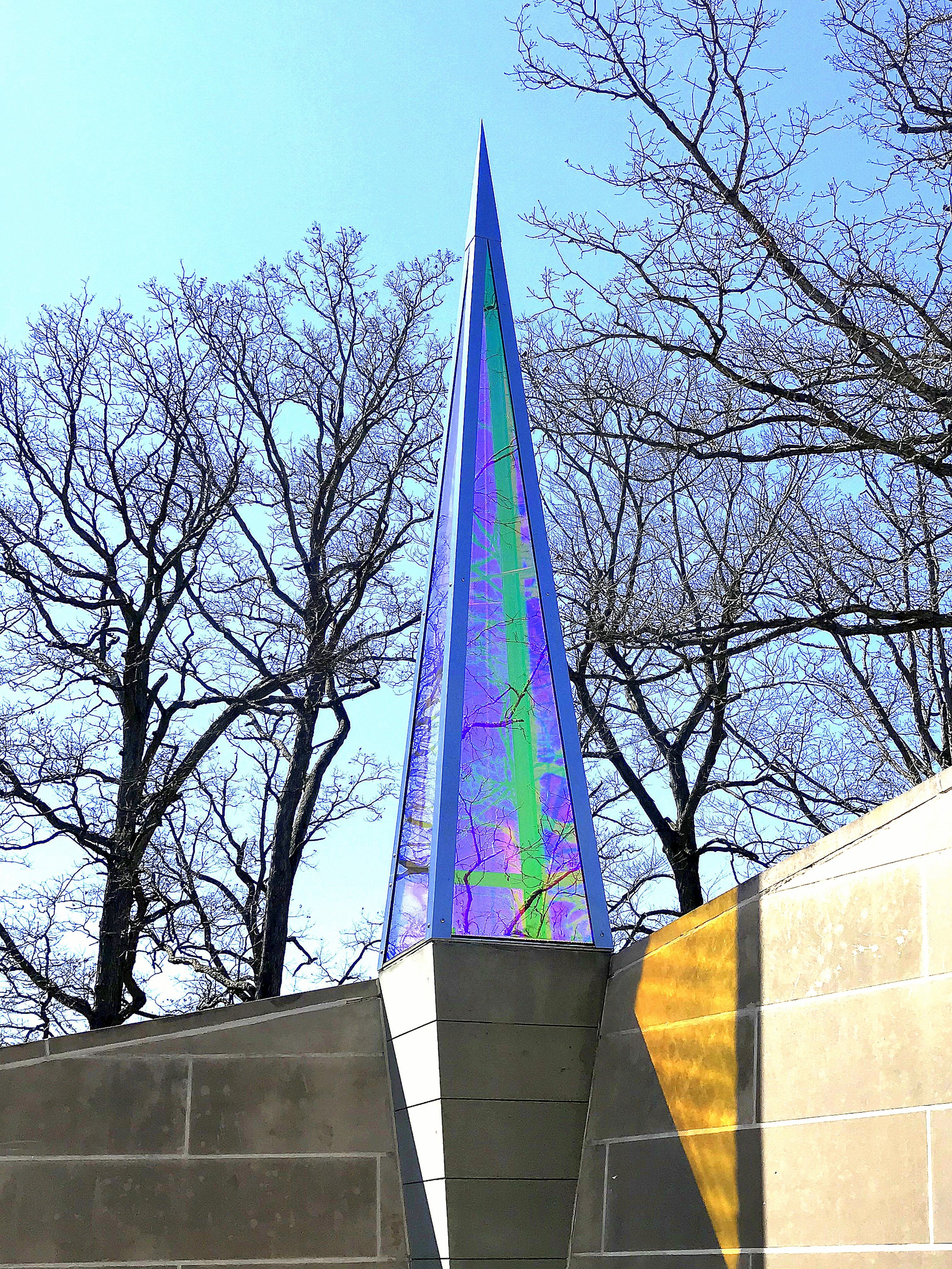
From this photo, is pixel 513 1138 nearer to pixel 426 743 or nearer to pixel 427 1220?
pixel 427 1220

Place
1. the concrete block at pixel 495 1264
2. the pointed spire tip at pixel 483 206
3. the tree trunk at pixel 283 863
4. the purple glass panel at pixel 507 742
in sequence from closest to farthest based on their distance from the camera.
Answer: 1. the concrete block at pixel 495 1264
2. the purple glass panel at pixel 507 742
3. the pointed spire tip at pixel 483 206
4. the tree trunk at pixel 283 863

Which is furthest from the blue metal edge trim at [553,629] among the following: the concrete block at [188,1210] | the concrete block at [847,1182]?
the concrete block at [188,1210]

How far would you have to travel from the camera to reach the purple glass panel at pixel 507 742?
5.35 metres

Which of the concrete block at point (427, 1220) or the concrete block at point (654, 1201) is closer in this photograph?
the concrete block at point (654, 1201)

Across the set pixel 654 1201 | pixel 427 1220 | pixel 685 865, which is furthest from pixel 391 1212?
pixel 685 865

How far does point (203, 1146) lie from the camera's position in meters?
4.90

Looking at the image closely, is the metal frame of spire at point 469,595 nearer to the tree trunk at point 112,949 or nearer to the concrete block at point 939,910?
the concrete block at point 939,910

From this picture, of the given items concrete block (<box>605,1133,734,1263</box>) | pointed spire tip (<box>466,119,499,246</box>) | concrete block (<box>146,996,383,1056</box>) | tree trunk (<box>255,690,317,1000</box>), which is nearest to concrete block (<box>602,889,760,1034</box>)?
concrete block (<box>605,1133,734,1263</box>)

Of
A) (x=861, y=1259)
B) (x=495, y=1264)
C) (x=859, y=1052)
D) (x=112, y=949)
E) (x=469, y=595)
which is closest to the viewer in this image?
(x=861, y=1259)

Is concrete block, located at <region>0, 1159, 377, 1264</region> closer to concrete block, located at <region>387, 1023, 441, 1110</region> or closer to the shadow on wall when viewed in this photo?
concrete block, located at <region>387, 1023, 441, 1110</region>

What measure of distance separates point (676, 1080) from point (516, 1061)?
731 millimetres

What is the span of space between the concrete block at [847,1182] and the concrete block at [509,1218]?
114 cm

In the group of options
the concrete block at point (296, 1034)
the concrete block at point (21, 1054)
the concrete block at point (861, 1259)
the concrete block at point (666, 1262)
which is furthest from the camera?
the concrete block at point (296, 1034)

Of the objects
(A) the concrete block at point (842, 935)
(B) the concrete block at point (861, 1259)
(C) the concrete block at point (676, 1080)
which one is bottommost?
(B) the concrete block at point (861, 1259)
